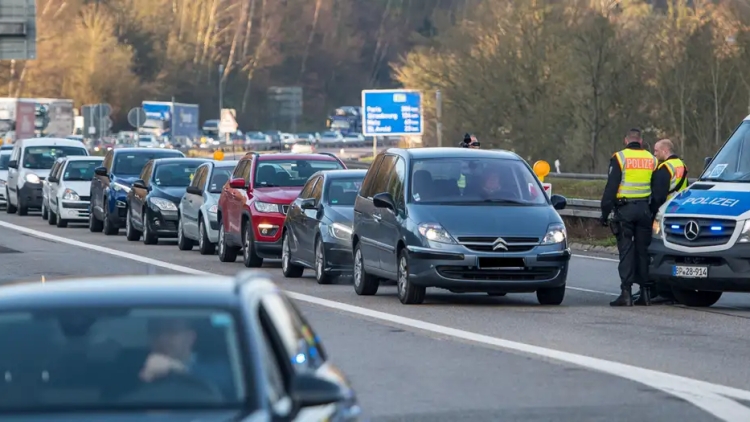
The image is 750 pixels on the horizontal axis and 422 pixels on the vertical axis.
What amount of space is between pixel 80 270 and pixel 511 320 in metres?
8.61

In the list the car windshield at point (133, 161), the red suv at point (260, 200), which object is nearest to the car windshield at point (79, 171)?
the car windshield at point (133, 161)

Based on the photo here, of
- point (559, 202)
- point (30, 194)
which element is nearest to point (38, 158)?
point (30, 194)

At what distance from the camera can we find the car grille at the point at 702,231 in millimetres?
16234

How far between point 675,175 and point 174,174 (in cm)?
1472

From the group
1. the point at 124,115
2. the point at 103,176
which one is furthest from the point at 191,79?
the point at 103,176

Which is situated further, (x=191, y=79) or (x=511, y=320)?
(x=191, y=79)

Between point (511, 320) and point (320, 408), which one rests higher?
point (320, 408)

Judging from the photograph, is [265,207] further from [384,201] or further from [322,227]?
[384,201]

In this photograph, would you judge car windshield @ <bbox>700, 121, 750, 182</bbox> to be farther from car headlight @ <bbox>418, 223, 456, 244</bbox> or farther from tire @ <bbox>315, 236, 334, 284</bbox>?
tire @ <bbox>315, 236, 334, 284</bbox>

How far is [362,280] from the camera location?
1853cm

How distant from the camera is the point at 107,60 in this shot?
117625 millimetres

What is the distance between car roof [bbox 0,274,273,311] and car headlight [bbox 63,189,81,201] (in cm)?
3080

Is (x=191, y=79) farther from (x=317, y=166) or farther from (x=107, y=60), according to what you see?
(x=317, y=166)

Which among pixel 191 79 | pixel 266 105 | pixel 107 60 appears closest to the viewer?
pixel 107 60
